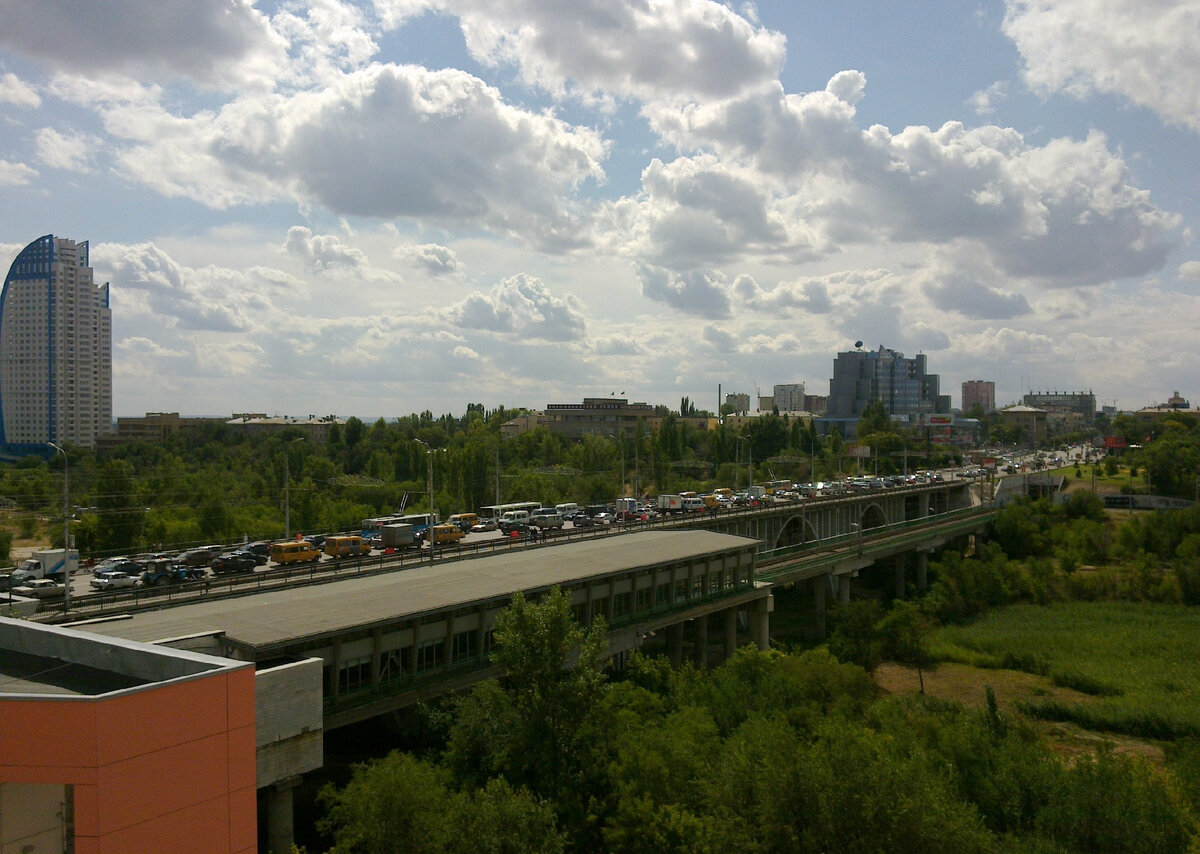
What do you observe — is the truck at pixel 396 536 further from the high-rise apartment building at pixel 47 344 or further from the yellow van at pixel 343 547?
the high-rise apartment building at pixel 47 344

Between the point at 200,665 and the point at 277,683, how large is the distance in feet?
23.0

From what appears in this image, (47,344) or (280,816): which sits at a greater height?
(47,344)

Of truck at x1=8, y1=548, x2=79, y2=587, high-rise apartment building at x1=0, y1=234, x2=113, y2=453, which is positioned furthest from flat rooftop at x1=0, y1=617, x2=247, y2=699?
high-rise apartment building at x1=0, y1=234, x2=113, y2=453

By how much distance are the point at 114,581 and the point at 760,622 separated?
128 feet

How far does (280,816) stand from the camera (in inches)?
945

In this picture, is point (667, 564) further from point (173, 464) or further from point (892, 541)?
point (173, 464)

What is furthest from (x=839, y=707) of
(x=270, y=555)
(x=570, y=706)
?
(x=270, y=555)

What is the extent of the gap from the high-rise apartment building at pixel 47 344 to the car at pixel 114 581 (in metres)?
130

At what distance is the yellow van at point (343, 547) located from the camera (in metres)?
48.2

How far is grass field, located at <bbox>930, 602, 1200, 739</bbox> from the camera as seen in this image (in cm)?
4478

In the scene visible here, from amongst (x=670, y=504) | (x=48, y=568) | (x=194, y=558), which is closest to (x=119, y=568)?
(x=48, y=568)

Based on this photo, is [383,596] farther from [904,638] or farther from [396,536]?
[904,638]

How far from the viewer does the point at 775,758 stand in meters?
24.0

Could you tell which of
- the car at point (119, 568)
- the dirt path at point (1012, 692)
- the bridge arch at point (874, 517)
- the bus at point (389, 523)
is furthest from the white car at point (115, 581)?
the bridge arch at point (874, 517)
